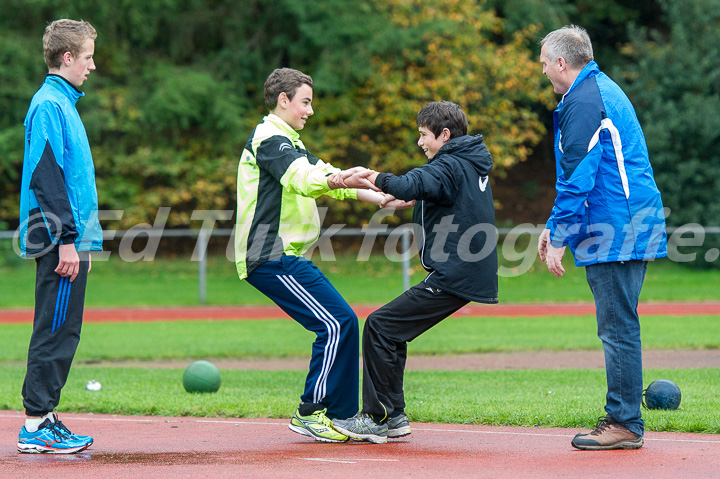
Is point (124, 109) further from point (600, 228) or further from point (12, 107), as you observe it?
point (600, 228)

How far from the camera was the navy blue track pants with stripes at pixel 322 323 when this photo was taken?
5.66 m

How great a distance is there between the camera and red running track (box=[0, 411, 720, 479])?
188 inches

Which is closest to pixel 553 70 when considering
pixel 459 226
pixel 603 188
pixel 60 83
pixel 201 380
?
pixel 603 188

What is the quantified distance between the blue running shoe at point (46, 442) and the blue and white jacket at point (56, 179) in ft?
3.57

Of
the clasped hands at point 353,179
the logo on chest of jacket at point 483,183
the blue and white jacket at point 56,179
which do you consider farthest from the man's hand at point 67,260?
the logo on chest of jacket at point 483,183

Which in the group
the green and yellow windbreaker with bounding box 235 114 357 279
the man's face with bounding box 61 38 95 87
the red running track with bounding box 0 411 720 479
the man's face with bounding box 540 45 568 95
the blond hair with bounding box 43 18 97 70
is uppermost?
the blond hair with bounding box 43 18 97 70

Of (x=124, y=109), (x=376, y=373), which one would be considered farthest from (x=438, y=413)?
(x=124, y=109)

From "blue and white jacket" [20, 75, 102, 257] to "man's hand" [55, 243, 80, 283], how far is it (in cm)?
4

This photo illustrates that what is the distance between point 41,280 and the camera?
5.45 metres

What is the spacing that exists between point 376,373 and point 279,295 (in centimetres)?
80

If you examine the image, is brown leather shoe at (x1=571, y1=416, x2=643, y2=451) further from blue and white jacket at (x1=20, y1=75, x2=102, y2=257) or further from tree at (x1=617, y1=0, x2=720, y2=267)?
tree at (x1=617, y1=0, x2=720, y2=267)

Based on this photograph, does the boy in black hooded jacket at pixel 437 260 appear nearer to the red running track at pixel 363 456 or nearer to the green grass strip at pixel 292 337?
the red running track at pixel 363 456

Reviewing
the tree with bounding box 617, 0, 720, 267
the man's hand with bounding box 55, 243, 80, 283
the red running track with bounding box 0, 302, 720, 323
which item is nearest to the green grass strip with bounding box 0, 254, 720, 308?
the red running track with bounding box 0, 302, 720, 323

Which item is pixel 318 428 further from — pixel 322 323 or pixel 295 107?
pixel 295 107
